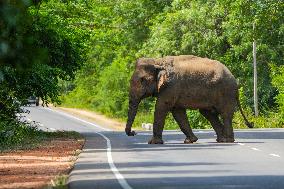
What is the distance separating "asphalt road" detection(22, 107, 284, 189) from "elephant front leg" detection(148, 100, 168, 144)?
0.37 m

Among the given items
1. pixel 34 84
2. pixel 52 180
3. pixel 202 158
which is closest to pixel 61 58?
pixel 34 84

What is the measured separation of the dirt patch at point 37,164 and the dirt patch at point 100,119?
36904 millimetres

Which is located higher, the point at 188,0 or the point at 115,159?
the point at 188,0

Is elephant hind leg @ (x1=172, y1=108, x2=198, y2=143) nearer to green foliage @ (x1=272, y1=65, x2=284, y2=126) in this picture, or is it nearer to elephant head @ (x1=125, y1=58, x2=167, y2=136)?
elephant head @ (x1=125, y1=58, x2=167, y2=136)

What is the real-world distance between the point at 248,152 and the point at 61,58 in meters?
18.0

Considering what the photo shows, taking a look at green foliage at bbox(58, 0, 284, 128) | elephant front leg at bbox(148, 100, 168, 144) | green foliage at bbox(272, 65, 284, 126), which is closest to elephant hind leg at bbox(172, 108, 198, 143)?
elephant front leg at bbox(148, 100, 168, 144)

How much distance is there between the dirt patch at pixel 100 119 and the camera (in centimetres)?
7588

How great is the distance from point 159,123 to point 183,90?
4.42 ft

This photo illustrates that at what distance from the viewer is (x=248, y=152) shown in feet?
96.7

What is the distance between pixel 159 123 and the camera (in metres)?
36.2

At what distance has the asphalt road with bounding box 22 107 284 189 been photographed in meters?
19.1

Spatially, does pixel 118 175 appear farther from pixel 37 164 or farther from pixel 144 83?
pixel 144 83

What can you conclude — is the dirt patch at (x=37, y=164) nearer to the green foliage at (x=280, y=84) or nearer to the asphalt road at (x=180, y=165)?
the asphalt road at (x=180, y=165)

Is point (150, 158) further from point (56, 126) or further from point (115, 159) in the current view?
point (56, 126)
